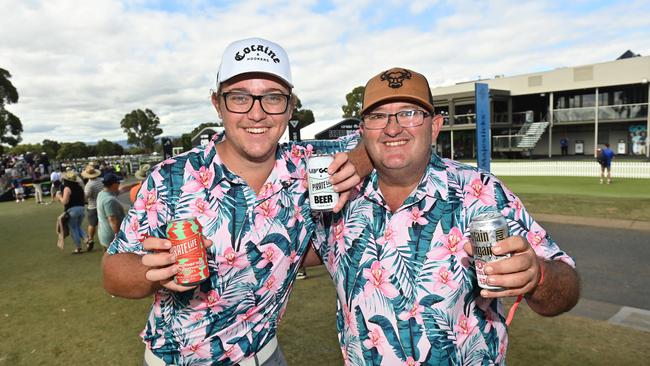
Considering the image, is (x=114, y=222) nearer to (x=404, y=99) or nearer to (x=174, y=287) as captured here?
(x=174, y=287)

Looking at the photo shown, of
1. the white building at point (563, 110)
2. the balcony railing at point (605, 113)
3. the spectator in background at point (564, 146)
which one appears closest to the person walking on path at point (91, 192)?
the white building at point (563, 110)

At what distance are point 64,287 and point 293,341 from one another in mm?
4631

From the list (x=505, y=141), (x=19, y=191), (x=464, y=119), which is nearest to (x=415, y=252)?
(x=19, y=191)

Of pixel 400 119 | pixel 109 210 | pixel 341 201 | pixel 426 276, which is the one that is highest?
pixel 400 119

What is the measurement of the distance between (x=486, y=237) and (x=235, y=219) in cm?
120

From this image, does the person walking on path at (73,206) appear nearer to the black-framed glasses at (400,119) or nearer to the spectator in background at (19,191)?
the black-framed glasses at (400,119)

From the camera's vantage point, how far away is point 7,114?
44.2 metres

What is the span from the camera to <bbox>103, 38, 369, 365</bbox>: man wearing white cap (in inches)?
78.6

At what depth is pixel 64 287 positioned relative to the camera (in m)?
6.66

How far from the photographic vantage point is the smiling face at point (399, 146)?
2.05 m

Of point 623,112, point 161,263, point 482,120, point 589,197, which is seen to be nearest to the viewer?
point 161,263

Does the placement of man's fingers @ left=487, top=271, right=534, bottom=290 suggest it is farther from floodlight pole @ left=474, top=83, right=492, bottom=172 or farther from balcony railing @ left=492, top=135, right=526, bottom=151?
balcony railing @ left=492, top=135, right=526, bottom=151

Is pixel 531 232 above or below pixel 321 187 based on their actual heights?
below

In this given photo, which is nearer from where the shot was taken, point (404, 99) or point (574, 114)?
point (404, 99)
